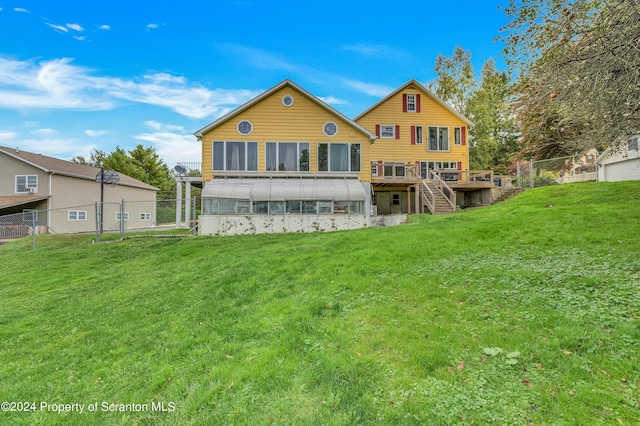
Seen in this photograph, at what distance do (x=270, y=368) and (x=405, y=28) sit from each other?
19.2m

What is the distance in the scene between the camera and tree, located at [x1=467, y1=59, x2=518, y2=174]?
92.1ft

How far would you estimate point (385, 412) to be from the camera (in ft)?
7.90

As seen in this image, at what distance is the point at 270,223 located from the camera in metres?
15.8

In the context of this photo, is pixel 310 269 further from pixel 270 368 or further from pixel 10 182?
pixel 10 182

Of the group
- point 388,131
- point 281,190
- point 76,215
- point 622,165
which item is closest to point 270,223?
point 281,190

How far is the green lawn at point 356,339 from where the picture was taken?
2514mm

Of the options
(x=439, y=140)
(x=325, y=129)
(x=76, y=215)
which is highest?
(x=439, y=140)

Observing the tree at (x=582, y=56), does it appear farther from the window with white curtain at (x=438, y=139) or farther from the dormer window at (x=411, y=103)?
the dormer window at (x=411, y=103)

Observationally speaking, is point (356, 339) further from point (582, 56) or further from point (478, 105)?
point (478, 105)

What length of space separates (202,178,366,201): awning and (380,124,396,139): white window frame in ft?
25.0

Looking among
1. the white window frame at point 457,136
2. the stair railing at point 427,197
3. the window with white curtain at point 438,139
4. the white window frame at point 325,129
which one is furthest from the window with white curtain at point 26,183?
the white window frame at point 457,136

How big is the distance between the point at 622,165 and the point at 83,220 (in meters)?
36.3

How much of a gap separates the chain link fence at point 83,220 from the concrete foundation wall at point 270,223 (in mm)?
1058

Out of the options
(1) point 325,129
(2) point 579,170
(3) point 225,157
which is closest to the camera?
(3) point 225,157
